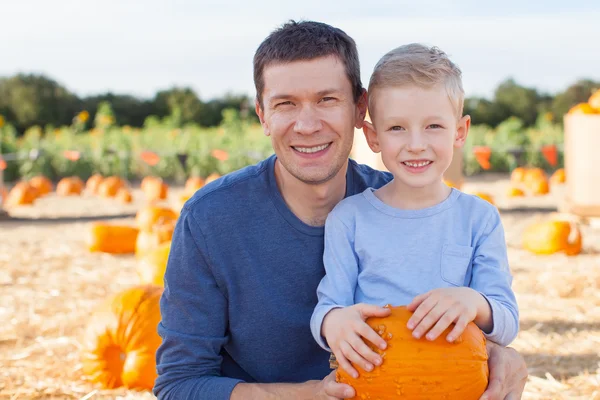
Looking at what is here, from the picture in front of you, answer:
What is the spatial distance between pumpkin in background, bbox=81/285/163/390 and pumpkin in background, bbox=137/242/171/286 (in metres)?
1.19

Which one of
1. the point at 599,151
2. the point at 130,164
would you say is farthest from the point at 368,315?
the point at 130,164

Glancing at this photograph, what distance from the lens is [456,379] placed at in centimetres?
212

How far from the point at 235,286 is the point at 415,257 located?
2.34ft

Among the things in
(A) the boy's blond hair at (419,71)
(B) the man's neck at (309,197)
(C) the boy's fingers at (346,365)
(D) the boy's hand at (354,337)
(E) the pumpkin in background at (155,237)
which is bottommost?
(E) the pumpkin in background at (155,237)

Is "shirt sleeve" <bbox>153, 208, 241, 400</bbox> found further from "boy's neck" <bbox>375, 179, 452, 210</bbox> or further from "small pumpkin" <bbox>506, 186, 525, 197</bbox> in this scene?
"small pumpkin" <bbox>506, 186, 525, 197</bbox>

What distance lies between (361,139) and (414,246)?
5.09m

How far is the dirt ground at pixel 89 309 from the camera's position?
12.7 ft

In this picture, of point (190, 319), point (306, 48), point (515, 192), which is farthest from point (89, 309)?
point (515, 192)

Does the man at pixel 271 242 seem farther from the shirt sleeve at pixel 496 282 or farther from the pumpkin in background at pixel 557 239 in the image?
the pumpkin in background at pixel 557 239

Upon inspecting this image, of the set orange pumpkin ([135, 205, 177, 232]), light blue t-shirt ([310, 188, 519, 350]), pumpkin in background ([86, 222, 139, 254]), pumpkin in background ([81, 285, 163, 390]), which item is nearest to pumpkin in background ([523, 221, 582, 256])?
orange pumpkin ([135, 205, 177, 232])

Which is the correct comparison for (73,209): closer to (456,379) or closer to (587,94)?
(456,379)

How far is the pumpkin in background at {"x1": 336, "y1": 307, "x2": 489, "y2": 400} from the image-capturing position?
6.86 feet

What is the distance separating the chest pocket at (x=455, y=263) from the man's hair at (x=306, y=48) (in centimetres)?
72

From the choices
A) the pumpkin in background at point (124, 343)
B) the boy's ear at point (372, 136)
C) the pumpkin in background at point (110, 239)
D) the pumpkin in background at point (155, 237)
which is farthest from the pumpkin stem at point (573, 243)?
the boy's ear at point (372, 136)
